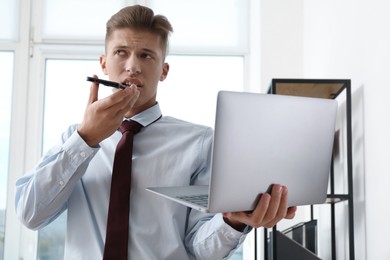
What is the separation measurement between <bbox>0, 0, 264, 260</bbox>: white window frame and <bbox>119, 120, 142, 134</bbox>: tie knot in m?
1.53

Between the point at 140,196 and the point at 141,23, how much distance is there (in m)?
0.44

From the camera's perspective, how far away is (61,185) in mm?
950

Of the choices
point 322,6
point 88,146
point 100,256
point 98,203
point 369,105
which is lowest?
point 100,256

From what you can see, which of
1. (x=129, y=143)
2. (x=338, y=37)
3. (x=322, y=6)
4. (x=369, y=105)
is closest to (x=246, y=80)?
(x=322, y=6)

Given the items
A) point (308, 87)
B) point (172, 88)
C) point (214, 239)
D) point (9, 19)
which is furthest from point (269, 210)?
point (9, 19)

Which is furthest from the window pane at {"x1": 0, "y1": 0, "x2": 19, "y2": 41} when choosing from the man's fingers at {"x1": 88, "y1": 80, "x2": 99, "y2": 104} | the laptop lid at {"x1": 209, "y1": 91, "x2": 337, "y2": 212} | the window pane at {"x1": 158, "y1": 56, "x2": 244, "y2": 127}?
the laptop lid at {"x1": 209, "y1": 91, "x2": 337, "y2": 212}

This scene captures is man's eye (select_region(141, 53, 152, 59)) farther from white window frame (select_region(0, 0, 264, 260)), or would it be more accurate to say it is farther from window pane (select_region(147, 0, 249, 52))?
window pane (select_region(147, 0, 249, 52))

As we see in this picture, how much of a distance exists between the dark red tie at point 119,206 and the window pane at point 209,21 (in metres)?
1.83

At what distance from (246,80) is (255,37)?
0.28m

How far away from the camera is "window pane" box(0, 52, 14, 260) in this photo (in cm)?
264

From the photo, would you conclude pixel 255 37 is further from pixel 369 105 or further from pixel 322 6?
pixel 369 105

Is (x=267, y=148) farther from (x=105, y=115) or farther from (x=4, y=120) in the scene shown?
(x=4, y=120)

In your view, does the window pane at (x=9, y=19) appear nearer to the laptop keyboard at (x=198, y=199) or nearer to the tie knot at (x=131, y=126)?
the tie knot at (x=131, y=126)

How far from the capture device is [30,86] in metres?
2.74
